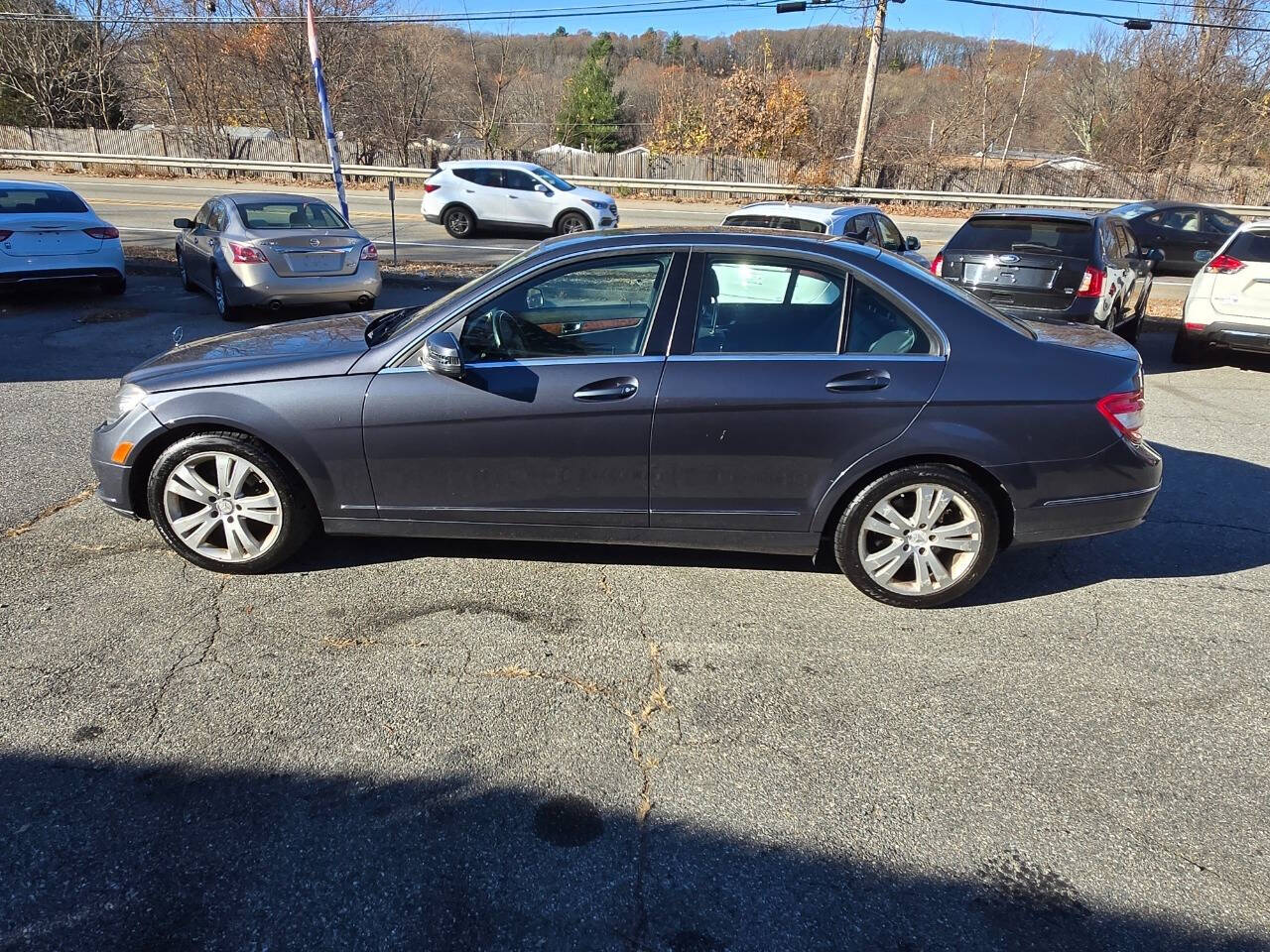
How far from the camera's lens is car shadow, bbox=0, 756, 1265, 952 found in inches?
88.6

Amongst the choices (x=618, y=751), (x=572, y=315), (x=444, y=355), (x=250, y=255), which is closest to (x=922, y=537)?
(x=618, y=751)

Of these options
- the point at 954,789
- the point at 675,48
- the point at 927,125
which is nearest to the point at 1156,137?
the point at 927,125

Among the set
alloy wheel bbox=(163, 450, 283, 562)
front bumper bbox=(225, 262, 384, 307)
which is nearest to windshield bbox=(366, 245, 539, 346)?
alloy wheel bbox=(163, 450, 283, 562)

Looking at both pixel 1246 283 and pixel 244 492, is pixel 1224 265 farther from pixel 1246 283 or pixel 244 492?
pixel 244 492

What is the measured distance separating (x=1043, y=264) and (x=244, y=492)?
24.8ft

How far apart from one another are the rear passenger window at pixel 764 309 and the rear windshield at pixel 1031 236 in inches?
220

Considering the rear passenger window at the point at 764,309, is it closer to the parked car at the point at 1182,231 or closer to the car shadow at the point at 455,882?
the car shadow at the point at 455,882

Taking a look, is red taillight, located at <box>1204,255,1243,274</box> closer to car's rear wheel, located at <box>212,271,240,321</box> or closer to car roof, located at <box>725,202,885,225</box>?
car roof, located at <box>725,202,885,225</box>

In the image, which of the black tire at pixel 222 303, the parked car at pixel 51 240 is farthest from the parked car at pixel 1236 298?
the parked car at pixel 51 240

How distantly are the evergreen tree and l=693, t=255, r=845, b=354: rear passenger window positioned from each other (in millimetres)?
52255

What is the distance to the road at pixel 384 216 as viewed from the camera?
1711 cm

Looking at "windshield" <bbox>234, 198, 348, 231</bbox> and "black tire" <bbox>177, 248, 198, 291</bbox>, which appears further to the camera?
"black tire" <bbox>177, 248, 198, 291</bbox>

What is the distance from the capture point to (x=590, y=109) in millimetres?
58219

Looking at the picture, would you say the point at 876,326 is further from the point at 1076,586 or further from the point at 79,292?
the point at 79,292
